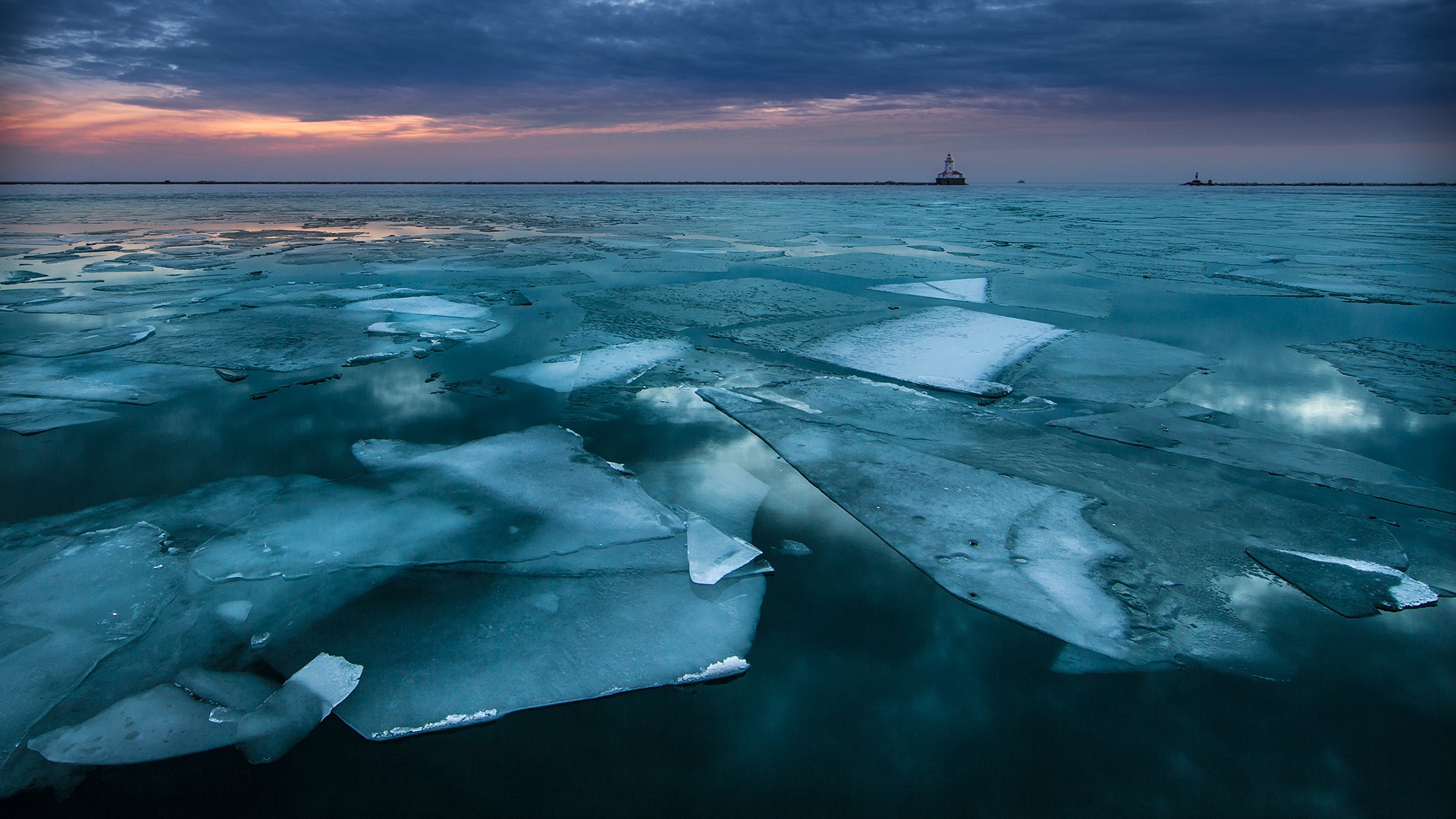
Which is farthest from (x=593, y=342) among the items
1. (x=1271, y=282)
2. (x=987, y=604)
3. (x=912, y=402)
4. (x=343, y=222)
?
(x=343, y=222)

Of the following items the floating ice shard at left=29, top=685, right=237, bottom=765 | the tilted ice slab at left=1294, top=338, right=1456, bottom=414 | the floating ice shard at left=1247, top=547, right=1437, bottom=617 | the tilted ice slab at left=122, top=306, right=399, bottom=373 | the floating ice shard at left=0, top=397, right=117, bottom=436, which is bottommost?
the floating ice shard at left=29, top=685, right=237, bottom=765

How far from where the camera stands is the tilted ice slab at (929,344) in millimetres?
4148

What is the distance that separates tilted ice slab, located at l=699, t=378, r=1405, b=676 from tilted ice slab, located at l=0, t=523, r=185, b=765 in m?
2.31

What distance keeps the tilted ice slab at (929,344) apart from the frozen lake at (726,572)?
5cm

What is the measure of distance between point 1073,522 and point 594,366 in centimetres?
303

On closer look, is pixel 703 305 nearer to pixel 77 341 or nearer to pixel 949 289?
pixel 949 289

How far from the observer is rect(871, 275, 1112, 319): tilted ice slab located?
630cm

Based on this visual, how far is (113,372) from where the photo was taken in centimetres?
416

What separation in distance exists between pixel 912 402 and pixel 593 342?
2.45 meters

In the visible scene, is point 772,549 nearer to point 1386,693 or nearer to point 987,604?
point 987,604

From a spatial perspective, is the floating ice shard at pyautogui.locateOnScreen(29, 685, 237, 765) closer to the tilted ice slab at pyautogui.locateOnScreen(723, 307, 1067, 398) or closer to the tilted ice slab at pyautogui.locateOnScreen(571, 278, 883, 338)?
the tilted ice slab at pyautogui.locateOnScreen(723, 307, 1067, 398)

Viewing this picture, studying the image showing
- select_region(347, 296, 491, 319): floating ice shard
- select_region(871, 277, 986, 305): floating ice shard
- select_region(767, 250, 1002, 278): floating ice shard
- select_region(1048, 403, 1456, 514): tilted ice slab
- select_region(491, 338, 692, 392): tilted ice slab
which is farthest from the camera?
select_region(767, 250, 1002, 278): floating ice shard

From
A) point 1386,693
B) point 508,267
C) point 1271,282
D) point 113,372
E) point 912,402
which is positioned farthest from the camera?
point 508,267

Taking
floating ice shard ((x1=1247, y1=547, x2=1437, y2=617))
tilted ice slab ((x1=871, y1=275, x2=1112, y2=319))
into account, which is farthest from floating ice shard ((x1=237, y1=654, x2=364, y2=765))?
tilted ice slab ((x1=871, y1=275, x2=1112, y2=319))
